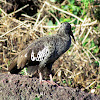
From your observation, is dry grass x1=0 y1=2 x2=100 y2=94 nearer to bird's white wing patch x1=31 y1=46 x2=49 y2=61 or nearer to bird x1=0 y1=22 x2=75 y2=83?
bird x1=0 y1=22 x2=75 y2=83

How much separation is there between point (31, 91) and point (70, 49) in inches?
121

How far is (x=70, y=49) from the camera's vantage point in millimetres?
6855

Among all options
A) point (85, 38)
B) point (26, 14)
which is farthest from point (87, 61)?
point (26, 14)

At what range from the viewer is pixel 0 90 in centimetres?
398

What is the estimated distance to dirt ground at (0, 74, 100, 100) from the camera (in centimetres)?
388

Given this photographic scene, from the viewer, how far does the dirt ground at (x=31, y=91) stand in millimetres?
3875

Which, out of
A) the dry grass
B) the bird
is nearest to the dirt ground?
the bird

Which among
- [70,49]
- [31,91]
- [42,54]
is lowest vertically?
[70,49]

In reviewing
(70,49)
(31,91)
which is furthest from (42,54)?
(70,49)

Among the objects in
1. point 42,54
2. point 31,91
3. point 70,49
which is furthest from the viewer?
point 70,49

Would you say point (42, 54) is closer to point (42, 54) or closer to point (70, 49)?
point (42, 54)

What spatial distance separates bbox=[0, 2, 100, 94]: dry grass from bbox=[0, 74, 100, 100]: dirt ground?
1938 millimetres

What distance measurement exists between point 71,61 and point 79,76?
434mm

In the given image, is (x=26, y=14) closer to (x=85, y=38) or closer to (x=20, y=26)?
(x=20, y=26)
